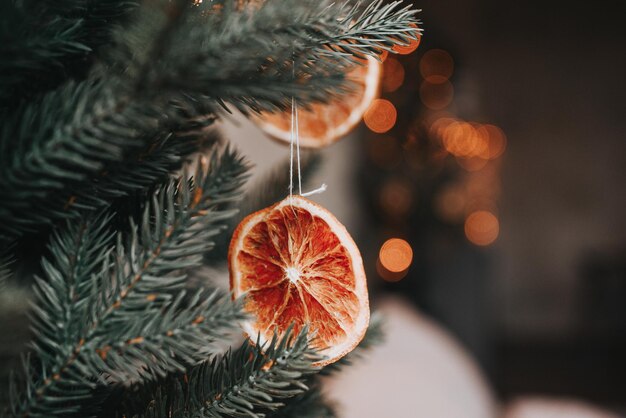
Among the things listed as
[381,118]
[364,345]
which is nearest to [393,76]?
[381,118]

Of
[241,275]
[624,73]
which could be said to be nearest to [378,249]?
[241,275]

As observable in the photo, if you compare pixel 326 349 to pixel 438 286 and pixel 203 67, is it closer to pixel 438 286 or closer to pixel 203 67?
pixel 203 67

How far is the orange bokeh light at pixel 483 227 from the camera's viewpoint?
A: 13.3ft

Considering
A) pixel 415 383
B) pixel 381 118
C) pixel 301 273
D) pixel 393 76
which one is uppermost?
pixel 393 76

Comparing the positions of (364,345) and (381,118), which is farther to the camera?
(381,118)

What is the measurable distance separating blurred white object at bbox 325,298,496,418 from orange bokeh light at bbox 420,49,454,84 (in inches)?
68.3

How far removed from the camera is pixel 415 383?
1.49 metres

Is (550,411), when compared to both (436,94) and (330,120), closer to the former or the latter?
(330,120)

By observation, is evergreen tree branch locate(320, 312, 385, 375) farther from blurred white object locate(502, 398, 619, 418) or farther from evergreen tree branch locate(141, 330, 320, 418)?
blurred white object locate(502, 398, 619, 418)

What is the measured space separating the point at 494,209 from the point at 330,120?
418cm

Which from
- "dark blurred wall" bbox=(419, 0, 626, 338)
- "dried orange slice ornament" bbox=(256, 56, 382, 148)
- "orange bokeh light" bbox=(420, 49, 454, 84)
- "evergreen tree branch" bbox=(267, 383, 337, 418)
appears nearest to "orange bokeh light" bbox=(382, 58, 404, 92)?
"orange bokeh light" bbox=(420, 49, 454, 84)

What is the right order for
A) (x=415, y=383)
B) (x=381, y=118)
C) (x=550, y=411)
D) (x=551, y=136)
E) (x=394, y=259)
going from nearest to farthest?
(x=415, y=383), (x=550, y=411), (x=394, y=259), (x=381, y=118), (x=551, y=136)

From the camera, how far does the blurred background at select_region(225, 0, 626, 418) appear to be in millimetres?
1813

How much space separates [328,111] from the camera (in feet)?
2.20
